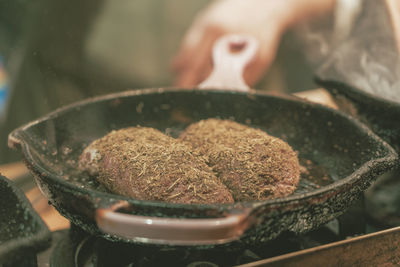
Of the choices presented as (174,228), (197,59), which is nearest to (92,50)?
(197,59)

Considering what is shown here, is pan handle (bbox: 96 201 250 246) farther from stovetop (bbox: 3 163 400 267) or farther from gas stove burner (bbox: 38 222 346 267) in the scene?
gas stove burner (bbox: 38 222 346 267)

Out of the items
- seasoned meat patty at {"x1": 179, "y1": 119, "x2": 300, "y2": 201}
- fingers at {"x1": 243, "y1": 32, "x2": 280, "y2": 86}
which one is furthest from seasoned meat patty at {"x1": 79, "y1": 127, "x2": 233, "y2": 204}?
fingers at {"x1": 243, "y1": 32, "x2": 280, "y2": 86}

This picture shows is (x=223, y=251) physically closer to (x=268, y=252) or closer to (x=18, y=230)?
(x=268, y=252)

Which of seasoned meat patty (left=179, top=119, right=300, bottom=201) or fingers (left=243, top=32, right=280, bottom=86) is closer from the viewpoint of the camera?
seasoned meat patty (left=179, top=119, right=300, bottom=201)

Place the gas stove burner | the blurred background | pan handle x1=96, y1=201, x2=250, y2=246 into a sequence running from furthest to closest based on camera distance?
1. the blurred background
2. the gas stove burner
3. pan handle x1=96, y1=201, x2=250, y2=246

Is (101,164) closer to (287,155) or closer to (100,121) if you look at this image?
(100,121)
